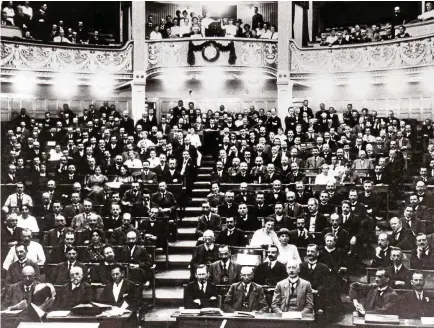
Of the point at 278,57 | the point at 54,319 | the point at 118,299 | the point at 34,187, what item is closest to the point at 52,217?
the point at 34,187

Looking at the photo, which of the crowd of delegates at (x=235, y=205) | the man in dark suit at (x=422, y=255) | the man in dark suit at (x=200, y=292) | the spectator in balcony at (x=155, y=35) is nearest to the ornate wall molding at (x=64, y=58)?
the spectator in balcony at (x=155, y=35)

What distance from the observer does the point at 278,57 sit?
15188 mm

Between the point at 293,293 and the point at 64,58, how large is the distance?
1067 centimetres

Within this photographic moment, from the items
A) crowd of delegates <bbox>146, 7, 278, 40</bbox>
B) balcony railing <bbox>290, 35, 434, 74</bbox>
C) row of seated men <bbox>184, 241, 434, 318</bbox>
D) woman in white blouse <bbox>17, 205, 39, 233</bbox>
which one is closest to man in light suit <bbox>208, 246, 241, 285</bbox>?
row of seated men <bbox>184, 241, 434, 318</bbox>

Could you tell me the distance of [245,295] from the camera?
6.13 metres

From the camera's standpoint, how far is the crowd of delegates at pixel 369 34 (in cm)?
1395

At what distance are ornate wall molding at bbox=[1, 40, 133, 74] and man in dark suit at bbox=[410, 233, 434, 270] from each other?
10.3 metres

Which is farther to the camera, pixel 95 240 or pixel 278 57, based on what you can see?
pixel 278 57

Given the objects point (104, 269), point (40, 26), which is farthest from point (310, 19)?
point (104, 269)

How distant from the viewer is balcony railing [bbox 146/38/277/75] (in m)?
15.1

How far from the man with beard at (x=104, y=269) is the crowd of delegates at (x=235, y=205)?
16 mm

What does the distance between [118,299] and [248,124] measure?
6.70 meters

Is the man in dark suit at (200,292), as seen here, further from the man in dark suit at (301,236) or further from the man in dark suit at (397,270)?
the man in dark suit at (397,270)

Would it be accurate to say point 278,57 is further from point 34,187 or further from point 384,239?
point 384,239
